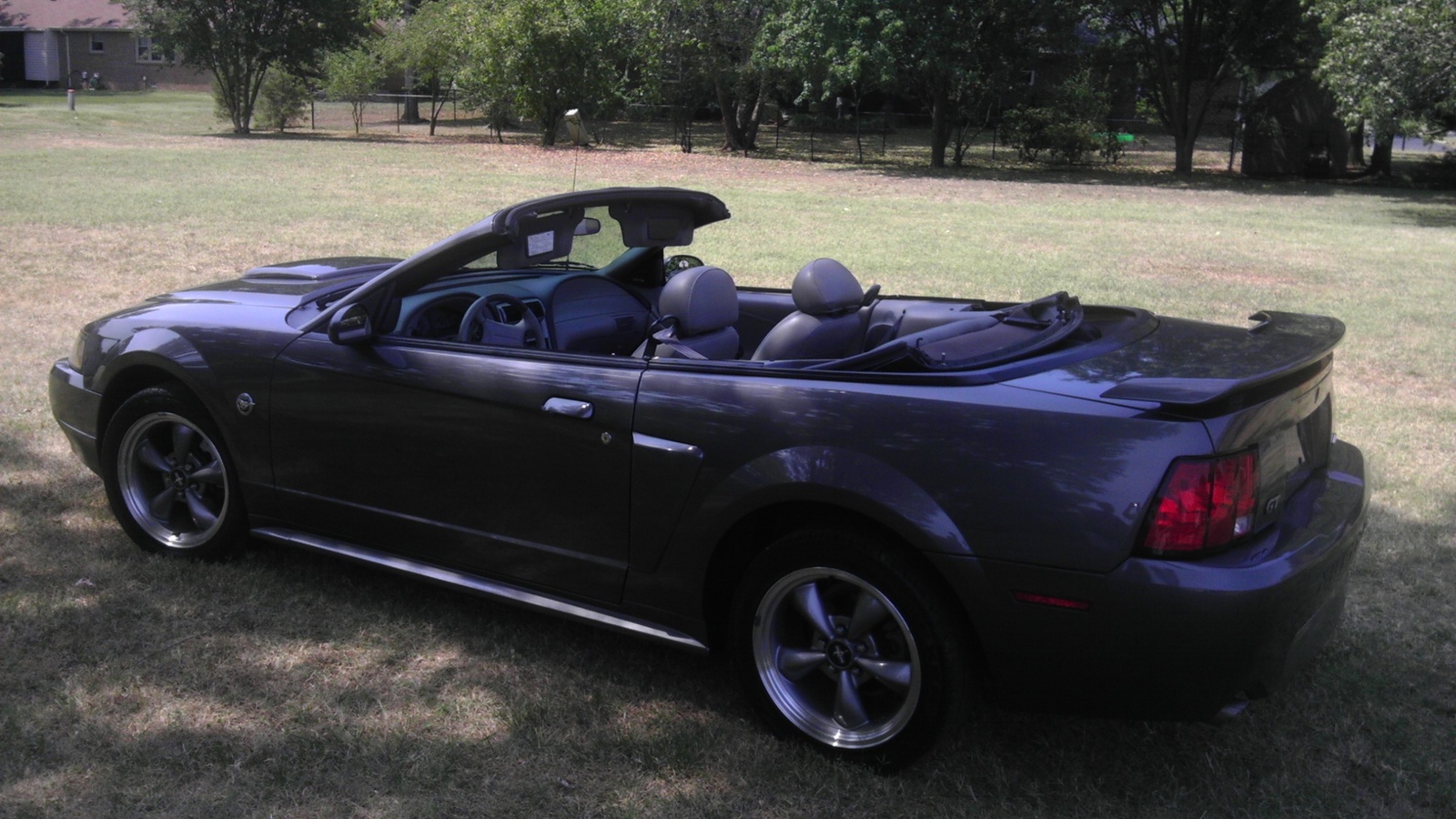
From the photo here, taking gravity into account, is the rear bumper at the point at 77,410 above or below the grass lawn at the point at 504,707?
above

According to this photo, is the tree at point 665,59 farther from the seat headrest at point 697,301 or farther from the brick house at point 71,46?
the brick house at point 71,46

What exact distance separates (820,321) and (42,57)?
215ft

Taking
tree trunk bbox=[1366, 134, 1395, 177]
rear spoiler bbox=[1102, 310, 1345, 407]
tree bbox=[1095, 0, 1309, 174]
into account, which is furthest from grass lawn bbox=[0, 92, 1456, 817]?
tree trunk bbox=[1366, 134, 1395, 177]

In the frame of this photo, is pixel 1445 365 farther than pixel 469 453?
Yes

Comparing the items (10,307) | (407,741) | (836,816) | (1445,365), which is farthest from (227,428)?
(1445,365)

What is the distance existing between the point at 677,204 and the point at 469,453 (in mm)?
1410

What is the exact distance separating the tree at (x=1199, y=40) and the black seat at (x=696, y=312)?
25.3 metres

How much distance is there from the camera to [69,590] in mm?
4461

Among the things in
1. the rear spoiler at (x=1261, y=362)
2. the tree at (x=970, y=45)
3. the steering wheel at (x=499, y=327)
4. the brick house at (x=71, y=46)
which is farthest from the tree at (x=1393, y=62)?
the brick house at (x=71, y=46)

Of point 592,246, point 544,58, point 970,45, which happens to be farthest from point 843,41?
point 592,246

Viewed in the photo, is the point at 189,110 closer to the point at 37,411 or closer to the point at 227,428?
the point at 37,411

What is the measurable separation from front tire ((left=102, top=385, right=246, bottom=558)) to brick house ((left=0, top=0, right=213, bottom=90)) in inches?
2363

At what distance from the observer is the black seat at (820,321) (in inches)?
155

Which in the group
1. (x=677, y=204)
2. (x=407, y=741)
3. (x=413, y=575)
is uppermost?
(x=677, y=204)
